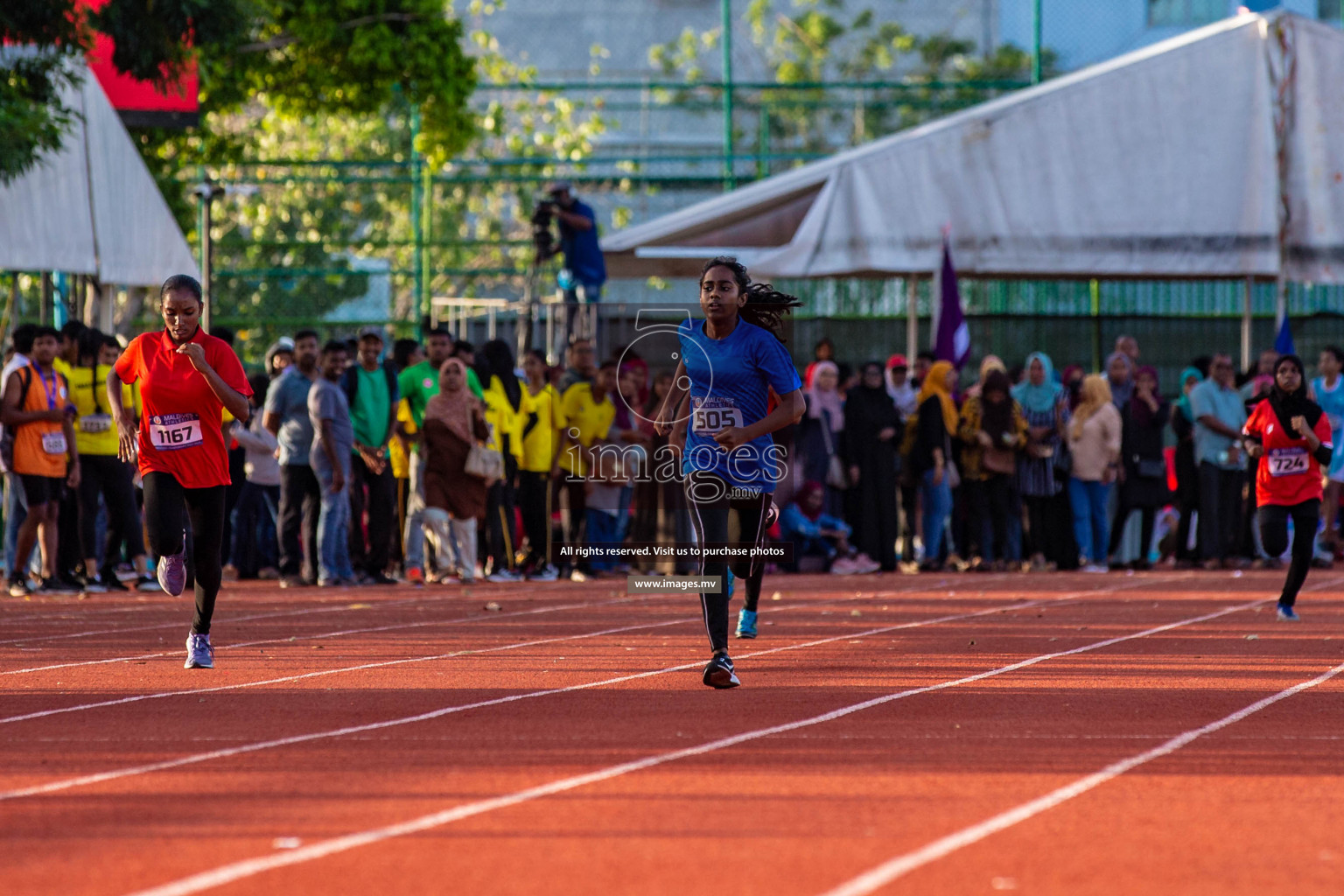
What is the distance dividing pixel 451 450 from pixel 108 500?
9.28 feet

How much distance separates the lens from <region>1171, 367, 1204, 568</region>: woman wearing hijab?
20766 mm

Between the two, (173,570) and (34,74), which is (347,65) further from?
(173,570)

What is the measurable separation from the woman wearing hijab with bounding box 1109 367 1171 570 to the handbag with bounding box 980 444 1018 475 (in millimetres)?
1268

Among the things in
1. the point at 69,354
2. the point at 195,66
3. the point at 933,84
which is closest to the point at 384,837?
the point at 69,354

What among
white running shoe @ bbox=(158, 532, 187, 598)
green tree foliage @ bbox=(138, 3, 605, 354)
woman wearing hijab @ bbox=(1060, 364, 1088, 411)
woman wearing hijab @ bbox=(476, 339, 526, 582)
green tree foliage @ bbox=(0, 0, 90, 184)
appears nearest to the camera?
white running shoe @ bbox=(158, 532, 187, 598)

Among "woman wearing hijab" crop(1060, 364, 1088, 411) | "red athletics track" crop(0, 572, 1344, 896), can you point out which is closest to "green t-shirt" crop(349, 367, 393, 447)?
"red athletics track" crop(0, 572, 1344, 896)

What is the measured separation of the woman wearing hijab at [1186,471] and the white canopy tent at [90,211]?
10.1 m

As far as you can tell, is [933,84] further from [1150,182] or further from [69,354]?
[69,354]

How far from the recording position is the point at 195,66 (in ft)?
65.2

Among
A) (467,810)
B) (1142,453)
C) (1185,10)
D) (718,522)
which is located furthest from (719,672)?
(1185,10)

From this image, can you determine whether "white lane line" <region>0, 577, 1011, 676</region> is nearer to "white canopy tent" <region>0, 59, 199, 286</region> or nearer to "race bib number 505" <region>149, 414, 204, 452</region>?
"race bib number 505" <region>149, 414, 204, 452</region>

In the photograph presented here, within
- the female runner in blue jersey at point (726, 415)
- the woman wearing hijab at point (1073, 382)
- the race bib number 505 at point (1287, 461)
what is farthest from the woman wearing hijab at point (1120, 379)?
the female runner in blue jersey at point (726, 415)

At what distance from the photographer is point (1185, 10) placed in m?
46.8

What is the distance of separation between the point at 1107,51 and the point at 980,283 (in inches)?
763
